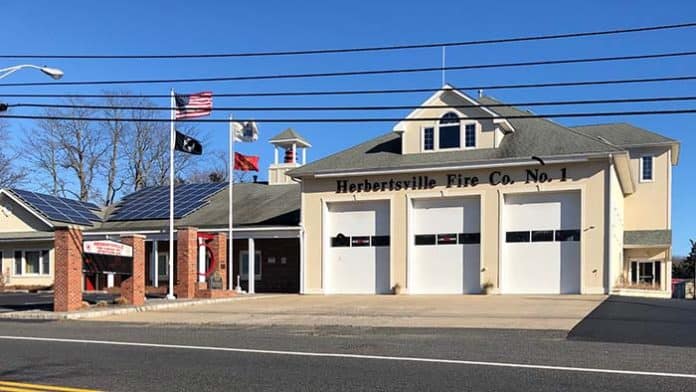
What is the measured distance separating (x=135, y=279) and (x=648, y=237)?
25.0 m

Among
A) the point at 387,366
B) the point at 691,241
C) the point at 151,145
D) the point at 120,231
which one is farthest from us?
the point at 691,241

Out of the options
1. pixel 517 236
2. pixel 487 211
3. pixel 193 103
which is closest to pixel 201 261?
pixel 193 103

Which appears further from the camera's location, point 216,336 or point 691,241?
point 691,241

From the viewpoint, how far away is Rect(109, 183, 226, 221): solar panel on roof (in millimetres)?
36219

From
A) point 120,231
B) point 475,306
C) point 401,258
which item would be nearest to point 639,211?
point 401,258

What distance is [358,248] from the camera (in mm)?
29406

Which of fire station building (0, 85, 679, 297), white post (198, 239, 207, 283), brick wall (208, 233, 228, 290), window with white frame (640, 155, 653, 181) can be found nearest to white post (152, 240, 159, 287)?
fire station building (0, 85, 679, 297)

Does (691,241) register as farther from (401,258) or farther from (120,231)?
(120,231)

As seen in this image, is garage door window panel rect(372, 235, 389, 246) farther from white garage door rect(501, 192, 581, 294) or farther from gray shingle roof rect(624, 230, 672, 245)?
gray shingle roof rect(624, 230, 672, 245)

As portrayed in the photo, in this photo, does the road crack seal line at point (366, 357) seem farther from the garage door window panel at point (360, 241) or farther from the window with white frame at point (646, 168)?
the window with white frame at point (646, 168)

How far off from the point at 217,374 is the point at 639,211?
31.3m

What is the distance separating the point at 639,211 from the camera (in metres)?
35.8

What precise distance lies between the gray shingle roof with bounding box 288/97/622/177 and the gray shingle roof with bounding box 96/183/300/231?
139 inches

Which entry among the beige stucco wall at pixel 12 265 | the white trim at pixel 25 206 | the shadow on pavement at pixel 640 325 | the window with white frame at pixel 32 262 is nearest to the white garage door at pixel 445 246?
the shadow on pavement at pixel 640 325
